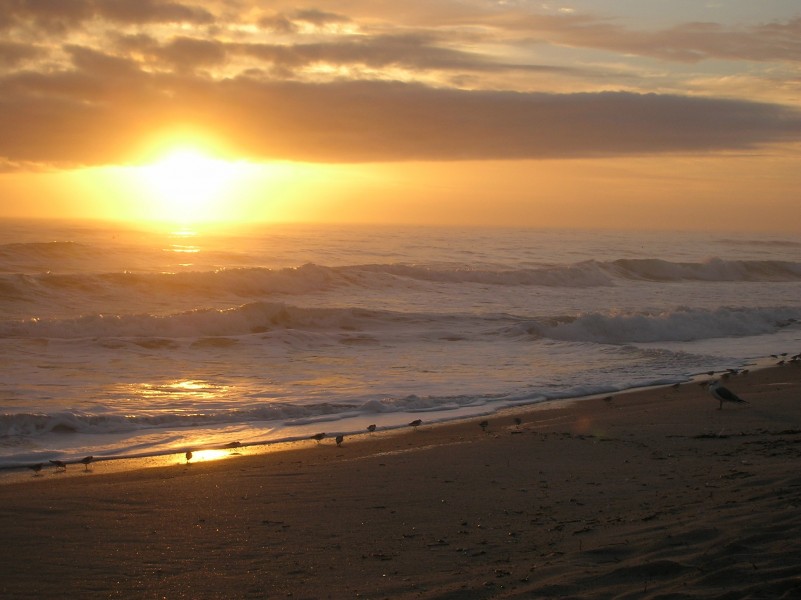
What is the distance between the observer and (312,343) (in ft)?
60.1

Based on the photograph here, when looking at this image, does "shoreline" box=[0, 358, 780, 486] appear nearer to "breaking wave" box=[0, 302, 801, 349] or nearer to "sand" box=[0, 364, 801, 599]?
"sand" box=[0, 364, 801, 599]

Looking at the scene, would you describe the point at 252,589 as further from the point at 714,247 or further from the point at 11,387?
the point at 714,247

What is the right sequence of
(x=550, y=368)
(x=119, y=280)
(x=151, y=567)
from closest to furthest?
(x=151, y=567) → (x=550, y=368) → (x=119, y=280)

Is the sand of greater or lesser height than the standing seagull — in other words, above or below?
above

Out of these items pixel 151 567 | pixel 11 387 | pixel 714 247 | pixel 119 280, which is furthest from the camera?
pixel 714 247

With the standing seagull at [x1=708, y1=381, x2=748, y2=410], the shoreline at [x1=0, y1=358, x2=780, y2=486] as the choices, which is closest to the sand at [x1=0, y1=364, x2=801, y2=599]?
the shoreline at [x1=0, y1=358, x2=780, y2=486]

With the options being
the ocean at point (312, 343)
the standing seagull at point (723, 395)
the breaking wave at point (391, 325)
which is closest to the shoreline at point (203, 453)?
the ocean at point (312, 343)

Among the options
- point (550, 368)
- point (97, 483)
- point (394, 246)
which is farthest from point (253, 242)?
point (97, 483)

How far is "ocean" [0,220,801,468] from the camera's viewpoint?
35.0 ft

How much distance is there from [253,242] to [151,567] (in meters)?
50.8

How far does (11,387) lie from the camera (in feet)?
40.1

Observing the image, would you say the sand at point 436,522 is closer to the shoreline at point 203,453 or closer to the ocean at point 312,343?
the shoreline at point 203,453

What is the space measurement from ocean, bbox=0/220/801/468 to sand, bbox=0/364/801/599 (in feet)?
6.67

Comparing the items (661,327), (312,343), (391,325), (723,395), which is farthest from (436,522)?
(661,327)
